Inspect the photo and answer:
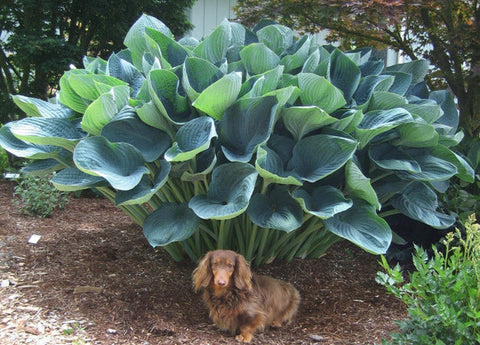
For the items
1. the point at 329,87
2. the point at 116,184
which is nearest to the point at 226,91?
the point at 329,87

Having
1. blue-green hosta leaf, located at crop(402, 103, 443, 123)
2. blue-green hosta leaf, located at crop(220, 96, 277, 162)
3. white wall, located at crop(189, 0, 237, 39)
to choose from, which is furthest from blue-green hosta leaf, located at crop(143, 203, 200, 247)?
white wall, located at crop(189, 0, 237, 39)

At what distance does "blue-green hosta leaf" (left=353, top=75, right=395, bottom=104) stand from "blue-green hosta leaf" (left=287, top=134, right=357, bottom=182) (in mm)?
581

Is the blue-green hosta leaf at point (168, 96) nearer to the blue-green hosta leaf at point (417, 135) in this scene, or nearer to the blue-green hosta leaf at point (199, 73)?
the blue-green hosta leaf at point (199, 73)

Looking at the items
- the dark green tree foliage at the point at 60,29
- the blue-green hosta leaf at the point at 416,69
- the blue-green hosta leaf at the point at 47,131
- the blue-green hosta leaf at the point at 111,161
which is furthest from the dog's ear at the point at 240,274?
the dark green tree foliage at the point at 60,29

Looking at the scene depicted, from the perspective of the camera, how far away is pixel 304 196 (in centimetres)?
255

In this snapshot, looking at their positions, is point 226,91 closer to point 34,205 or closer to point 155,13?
point 34,205

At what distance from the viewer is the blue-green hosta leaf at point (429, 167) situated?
2797 millimetres

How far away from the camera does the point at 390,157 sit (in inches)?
114

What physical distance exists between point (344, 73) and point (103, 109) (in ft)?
4.83

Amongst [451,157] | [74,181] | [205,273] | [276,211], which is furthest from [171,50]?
[451,157]

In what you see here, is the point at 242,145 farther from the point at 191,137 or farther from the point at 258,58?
the point at 258,58

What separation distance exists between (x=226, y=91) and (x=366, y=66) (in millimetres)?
1414

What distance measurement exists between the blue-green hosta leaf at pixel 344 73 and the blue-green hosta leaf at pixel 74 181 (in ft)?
4.96

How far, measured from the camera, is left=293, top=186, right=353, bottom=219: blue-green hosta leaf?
240 centimetres
